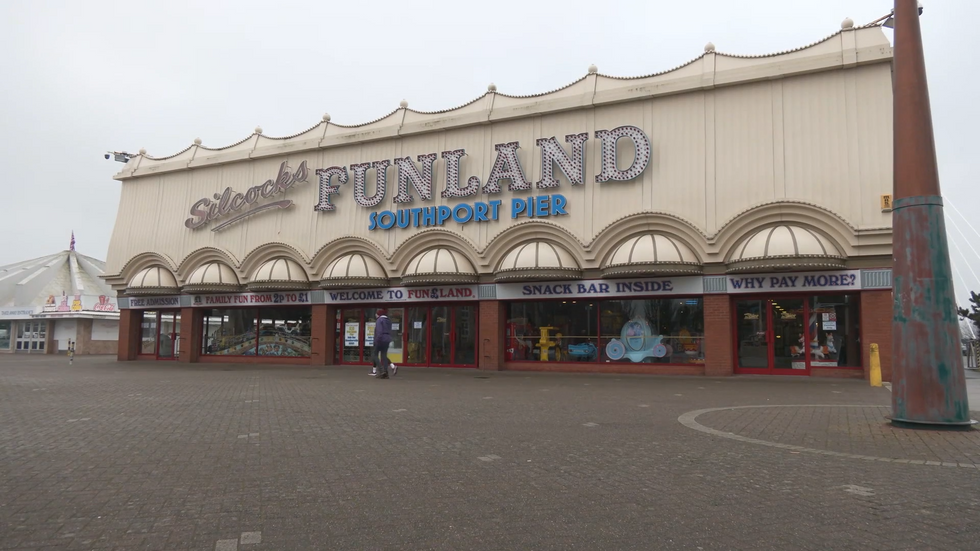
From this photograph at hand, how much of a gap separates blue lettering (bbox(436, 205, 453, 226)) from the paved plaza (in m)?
12.0

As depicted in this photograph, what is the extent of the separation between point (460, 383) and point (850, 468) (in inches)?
426

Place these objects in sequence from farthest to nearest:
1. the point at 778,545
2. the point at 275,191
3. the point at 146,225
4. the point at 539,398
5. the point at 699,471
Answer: the point at 146,225, the point at 275,191, the point at 539,398, the point at 699,471, the point at 778,545

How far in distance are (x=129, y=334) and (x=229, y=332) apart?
18.0 ft

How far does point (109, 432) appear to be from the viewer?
8.07m

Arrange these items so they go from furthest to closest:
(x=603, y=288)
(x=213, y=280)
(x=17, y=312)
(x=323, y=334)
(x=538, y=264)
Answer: (x=17, y=312), (x=213, y=280), (x=323, y=334), (x=603, y=288), (x=538, y=264)

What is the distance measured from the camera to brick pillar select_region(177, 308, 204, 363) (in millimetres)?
27266

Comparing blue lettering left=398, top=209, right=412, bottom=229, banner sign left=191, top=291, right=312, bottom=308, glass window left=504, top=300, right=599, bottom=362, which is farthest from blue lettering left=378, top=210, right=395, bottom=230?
glass window left=504, top=300, right=599, bottom=362

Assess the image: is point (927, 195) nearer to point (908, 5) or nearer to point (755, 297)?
point (908, 5)

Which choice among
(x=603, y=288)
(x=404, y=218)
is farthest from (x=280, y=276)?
(x=603, y=288)

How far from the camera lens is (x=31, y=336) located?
4241 cm

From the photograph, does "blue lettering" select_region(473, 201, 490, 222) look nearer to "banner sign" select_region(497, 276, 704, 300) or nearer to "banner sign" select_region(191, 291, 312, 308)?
"banner sign" select_region(497, 276, 704, 300)

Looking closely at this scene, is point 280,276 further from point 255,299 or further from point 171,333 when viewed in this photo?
point 171,333

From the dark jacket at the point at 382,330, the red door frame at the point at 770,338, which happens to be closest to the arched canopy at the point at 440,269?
the dark jacket at the point at 382,330

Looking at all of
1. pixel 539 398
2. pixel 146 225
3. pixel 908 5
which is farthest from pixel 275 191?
pixel 908 5
